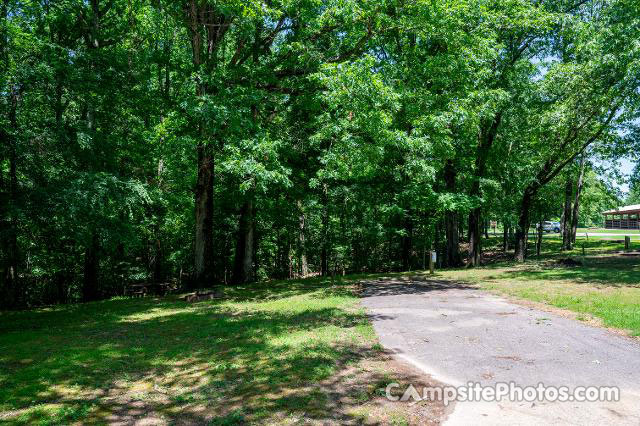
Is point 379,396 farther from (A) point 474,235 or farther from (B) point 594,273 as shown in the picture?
(A) point 474,235

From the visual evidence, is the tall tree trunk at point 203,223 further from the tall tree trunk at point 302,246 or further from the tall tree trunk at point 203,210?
the tall tree trunk at point 302,246

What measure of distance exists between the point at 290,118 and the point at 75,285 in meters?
15.1

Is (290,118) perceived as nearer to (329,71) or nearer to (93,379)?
(329,71)

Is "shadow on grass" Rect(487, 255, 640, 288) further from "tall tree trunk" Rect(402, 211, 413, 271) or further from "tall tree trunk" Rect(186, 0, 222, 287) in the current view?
"tall tree trunk" Rect(186, 0, 222, 287)

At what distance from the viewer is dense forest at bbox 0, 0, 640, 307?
9.30m

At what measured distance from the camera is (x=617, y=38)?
14.2 m

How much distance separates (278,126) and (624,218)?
230 feet

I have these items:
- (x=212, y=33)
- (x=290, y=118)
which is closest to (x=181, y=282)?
(x=290, y=118)

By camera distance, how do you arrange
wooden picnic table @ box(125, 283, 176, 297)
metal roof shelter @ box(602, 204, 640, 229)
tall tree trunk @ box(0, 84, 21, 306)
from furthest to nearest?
metal roof shelter @ box(602, 204, 640, 229), wooden picnic table @ box(125, 283, 176, 297), tall tree trunk @ box(0, 84, 21, 306)

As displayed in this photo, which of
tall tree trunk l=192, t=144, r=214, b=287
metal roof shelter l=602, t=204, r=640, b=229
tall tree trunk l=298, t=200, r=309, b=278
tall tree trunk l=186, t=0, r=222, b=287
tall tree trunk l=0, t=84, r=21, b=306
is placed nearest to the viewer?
tall tree trunk l=0, t=84, r=21, b=306

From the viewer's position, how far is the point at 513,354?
18.0ft

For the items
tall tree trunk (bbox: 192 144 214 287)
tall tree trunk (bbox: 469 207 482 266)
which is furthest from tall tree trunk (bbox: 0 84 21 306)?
tall tree trunk (bbox: 469 207 482 266)

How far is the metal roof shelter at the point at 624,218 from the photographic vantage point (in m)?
54.6

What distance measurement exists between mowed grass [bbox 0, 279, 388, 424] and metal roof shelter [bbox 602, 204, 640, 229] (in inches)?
2295
